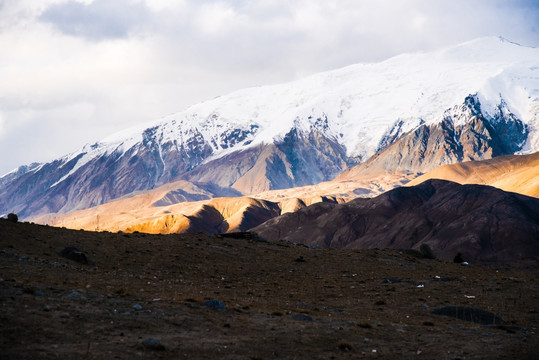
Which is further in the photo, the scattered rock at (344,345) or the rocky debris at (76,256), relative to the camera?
the rocky debris at (76,256)

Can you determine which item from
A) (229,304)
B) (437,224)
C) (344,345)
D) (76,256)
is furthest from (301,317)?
(437,224)

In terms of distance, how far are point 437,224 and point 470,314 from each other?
147 meters

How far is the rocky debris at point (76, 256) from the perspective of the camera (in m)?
30.1

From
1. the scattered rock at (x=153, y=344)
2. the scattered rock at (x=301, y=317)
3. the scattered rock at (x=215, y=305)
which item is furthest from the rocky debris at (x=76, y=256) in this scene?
the scattered rock at (x=153, y=344)

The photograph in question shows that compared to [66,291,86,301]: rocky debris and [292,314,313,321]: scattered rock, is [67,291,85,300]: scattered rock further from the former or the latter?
[292,314,313,321]: scattered rock

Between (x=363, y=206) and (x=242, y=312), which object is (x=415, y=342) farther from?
(x=363, y=206)

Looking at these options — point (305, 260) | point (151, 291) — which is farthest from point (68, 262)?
point (305, 260)

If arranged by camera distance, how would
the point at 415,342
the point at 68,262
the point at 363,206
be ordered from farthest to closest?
the point at 363,206 < the point at 68,262 < the point at 415,342

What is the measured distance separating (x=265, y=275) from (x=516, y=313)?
555 inches

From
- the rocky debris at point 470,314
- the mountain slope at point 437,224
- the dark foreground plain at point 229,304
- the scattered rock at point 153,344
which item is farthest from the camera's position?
the mountain slope at point 437,224

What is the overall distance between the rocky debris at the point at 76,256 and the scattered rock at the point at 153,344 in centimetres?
1497

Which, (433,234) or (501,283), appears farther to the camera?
(433,234)

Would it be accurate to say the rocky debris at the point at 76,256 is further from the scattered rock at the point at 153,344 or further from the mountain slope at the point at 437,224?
the mountain slope at the point at 437,224

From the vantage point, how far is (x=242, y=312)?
856 inches
